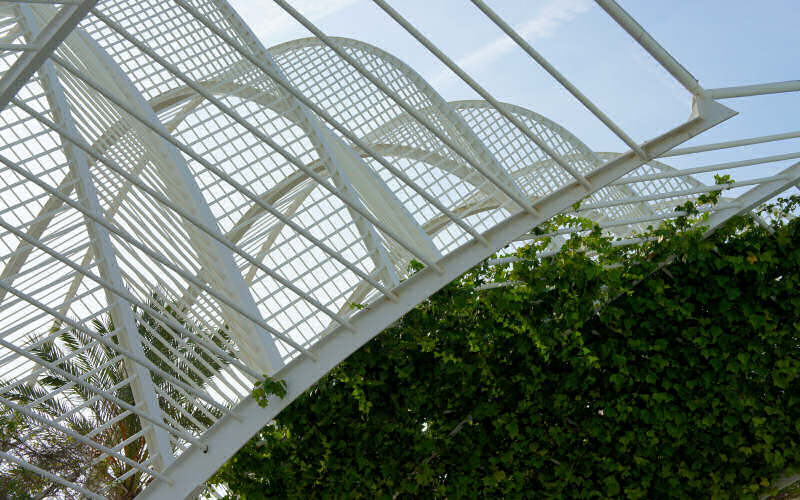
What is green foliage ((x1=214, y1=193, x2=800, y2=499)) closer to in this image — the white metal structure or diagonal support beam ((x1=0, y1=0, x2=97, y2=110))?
the white metal structure

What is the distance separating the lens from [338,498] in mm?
6758

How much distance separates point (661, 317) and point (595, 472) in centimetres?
163

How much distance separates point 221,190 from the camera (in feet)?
29.9

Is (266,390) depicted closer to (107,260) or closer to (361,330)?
(361,330)

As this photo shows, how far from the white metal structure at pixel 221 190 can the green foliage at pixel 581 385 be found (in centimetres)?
56

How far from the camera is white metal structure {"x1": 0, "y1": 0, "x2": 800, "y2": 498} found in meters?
4.62

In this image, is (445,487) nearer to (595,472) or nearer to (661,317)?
(595,472)

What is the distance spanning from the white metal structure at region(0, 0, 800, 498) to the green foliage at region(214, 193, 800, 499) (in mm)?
557

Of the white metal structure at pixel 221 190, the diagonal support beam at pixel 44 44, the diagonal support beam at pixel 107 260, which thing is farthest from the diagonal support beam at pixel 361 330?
the diagonal support beam at pixel 44 44

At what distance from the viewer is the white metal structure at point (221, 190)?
4617 mm

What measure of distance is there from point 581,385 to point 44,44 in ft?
17.0

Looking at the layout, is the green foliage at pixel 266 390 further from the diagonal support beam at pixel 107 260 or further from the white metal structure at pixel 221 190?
the diagonal support beam at pixel 107 260

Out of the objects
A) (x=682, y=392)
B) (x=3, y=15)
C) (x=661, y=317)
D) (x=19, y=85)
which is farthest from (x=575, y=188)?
(x=3, y=15)

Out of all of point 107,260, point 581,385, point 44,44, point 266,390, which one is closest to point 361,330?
point 266,390
